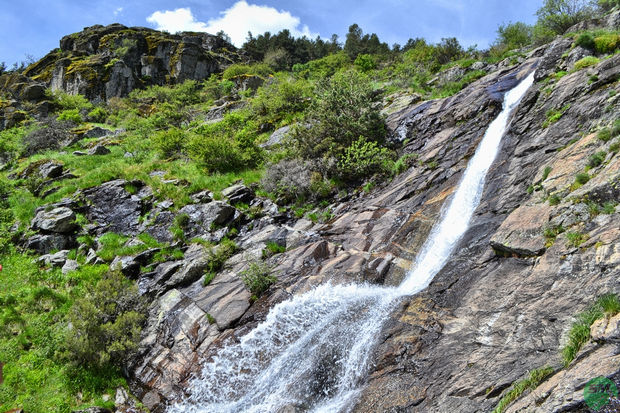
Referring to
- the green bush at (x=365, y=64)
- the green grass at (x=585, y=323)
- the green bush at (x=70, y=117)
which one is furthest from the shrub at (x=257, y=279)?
the green bush at (x=365, y=64)

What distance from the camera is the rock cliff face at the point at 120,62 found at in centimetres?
4934

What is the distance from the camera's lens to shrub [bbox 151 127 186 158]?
2406cm

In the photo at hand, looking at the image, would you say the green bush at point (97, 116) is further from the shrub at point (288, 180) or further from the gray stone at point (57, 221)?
the shrub at point (288, 180)

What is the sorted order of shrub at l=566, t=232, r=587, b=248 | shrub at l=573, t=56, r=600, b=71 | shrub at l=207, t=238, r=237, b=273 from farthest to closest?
shrub at l=573, t=56, r=600, b=71 < shrub at l=207, t=238, r=237, b=273 < shrub at l=566, t=232, r=587, b=248

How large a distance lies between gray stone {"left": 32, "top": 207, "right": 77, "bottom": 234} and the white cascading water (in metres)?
11.4

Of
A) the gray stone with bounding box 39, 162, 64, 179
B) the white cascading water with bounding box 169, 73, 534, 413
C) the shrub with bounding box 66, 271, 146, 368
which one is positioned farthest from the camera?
the gray stone with bounding box 39, 162, 64, 179

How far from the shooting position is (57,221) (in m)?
15.4

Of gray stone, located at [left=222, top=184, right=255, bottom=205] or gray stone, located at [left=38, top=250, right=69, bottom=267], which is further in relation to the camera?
gray stone, located at [left=222, top=184, right=255, bottom=205]

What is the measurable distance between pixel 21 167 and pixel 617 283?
31387 mm

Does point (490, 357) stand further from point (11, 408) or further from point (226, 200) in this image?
point (226, 200)

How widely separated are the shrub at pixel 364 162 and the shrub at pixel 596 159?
936cm

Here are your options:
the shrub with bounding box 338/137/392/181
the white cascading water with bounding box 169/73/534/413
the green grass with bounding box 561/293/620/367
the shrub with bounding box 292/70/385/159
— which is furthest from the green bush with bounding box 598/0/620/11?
the green grass with bounding box 561/293/620/367

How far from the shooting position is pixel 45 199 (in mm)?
17344

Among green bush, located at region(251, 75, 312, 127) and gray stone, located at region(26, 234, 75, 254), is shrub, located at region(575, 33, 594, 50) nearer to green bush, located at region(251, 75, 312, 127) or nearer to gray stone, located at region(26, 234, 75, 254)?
green bush, located at region(251, 75, 312, 127)
